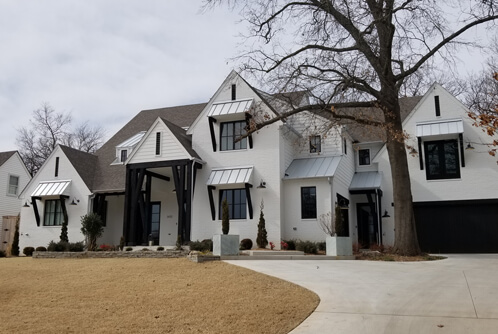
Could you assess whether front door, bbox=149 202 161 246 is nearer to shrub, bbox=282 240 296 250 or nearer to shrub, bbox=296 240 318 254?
shrub, bbox=282 240 296 250

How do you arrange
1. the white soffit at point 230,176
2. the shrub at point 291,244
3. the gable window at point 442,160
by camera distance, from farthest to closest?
the gable window at point 442,160
the white soffit at point 230,176
the shrub at point 291,244

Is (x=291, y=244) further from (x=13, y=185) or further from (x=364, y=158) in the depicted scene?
(x=13, y=185)

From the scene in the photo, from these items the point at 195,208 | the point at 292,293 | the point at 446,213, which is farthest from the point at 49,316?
the point at 446,213

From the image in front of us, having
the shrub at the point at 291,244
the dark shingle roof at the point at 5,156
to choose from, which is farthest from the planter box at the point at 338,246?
the dark shingle roof at the point at 5,156

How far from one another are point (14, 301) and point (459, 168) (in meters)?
21.1

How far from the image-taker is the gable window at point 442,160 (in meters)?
24.0

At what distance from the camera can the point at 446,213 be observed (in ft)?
78.5

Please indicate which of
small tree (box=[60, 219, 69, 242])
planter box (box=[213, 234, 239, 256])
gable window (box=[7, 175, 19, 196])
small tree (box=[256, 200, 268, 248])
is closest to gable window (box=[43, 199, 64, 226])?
small tree (box=[60, 219, 69, 242])

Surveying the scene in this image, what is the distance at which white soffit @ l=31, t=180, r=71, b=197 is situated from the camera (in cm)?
2503

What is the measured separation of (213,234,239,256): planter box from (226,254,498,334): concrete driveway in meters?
3.48

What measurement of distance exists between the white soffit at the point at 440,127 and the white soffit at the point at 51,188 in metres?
18.7

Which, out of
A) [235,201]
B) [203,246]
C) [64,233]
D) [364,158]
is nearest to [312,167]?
[235,201]

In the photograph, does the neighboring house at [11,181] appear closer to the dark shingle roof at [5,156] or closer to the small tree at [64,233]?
the dark shingle roof at [5,156]

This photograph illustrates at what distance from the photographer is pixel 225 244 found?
1612 cm
